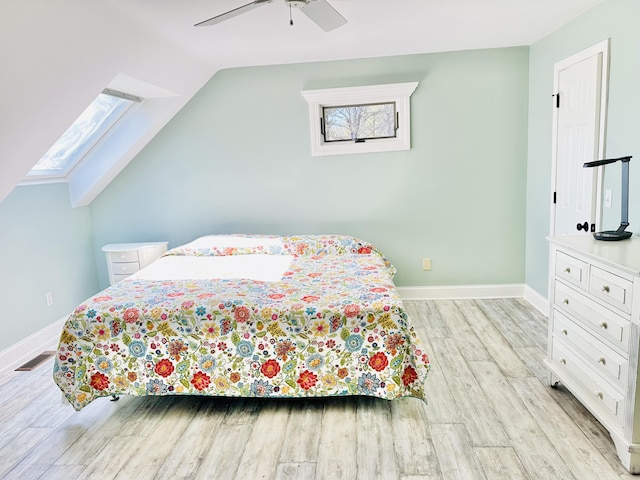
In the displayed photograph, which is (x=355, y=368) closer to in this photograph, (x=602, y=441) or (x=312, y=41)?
(x=602, y=441)

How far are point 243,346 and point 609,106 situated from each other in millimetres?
2517

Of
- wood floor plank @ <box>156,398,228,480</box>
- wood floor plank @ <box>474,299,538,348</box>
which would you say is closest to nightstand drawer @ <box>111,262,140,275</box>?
wood floor plank @ <box>156,398,228,480</box>

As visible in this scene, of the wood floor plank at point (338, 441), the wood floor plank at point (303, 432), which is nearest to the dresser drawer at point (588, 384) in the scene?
the wood floor plank at point (338, 441)

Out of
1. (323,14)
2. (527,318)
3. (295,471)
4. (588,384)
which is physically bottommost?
(295,471)

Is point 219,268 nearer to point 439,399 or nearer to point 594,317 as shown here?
point 439,399

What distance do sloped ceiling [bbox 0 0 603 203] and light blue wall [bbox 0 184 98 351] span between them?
0.80m

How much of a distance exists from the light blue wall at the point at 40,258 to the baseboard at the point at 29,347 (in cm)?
4

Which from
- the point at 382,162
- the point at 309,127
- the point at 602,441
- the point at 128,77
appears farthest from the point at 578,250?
the point at 128,77

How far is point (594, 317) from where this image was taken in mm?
2131

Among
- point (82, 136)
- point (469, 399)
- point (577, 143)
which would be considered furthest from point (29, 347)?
point (577, 143)

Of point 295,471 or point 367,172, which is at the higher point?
A: point 367,172

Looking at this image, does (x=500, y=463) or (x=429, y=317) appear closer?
(x=500, y=463)

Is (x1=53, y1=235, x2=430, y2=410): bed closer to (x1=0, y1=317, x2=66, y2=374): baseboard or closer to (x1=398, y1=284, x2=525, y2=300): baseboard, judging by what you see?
(x1=0, y1=317, x2=66, y2=374): baseboard

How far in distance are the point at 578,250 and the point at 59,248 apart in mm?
3906
